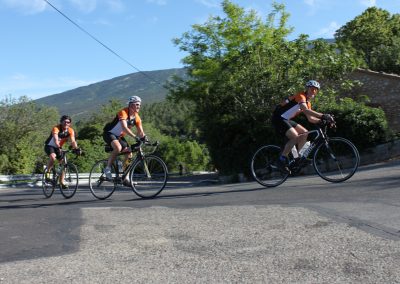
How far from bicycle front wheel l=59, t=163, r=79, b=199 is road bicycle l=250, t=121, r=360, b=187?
3.73 m

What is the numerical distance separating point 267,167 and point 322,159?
1.06m

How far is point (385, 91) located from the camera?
94.4 feet

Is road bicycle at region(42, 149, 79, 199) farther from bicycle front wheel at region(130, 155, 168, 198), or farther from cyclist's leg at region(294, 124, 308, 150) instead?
cyclist's leg at region(294, 124, 308, 150)

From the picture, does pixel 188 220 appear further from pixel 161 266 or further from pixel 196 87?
pixel 196 87

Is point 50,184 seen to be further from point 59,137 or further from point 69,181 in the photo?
point 59,137

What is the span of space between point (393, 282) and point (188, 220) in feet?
9.94

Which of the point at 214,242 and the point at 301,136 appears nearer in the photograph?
the point at 214,242

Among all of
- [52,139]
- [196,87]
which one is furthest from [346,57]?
[52,139]

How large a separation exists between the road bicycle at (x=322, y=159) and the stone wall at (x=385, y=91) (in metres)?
20.1

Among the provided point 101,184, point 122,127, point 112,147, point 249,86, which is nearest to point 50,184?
point 101,184

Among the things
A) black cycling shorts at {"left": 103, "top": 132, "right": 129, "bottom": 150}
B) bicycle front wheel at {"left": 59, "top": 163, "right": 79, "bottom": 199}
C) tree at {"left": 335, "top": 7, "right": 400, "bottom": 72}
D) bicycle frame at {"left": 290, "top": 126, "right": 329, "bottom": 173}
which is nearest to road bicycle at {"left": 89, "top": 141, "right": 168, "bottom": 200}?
black cycling shorts at {"left": 103, "top": 132, "right": 129, "bottom": 150}

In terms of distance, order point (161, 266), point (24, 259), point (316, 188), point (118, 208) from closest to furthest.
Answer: point (161, 266) < point (24, 259) < point (118, 208) < point (316, 188)

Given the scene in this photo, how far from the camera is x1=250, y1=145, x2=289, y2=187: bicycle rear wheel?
375 inches

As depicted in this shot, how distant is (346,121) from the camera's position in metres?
16.0
